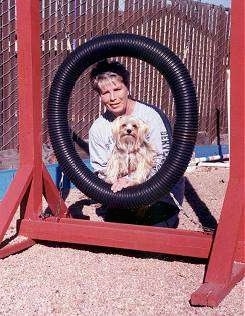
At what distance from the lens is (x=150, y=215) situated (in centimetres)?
493

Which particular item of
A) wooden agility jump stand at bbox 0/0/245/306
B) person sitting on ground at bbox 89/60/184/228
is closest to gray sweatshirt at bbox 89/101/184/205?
person sitting on ground at bbox 89/60/184/228

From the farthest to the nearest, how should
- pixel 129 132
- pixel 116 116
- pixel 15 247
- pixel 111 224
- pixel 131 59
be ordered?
1. pixel 131 59
2. pixel 116 116
3. pixel 129 132
4. pixel 15 247
5. pixel 111 224

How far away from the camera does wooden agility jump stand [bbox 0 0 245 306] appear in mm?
3617

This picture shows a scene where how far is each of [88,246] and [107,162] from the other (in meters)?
0.63

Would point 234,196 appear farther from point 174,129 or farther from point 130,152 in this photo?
point 130,152

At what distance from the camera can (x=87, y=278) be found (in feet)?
12.5

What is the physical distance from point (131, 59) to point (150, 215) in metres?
3.65

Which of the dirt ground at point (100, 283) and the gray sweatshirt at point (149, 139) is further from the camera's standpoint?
the gray sweatshirt at point (149, 139)

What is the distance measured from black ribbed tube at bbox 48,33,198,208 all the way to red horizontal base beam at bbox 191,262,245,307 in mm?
809

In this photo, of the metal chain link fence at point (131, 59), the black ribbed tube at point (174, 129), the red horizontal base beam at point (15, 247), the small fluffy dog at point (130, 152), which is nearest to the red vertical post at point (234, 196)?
the black ribbed tube at point (174, 129)

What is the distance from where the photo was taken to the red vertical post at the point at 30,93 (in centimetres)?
437

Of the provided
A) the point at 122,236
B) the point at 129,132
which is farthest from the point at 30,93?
the point at 122,236

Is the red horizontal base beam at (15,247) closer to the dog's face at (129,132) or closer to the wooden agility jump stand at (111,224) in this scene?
the wooden agility jump stand at (111,224)

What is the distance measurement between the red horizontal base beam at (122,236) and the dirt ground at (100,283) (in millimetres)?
128
